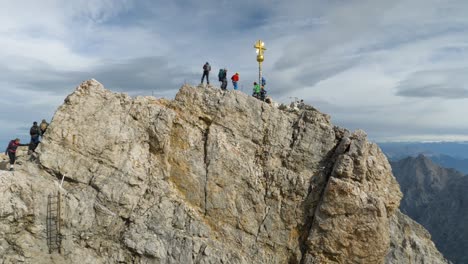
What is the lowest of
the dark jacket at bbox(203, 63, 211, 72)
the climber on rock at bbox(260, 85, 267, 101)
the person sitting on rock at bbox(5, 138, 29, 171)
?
the person sitting on rock at bbox(5, 138, 29, 171)

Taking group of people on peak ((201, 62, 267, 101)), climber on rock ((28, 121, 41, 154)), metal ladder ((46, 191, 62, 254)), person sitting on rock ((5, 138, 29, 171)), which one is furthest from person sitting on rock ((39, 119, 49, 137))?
group of people on peak ((201, 62, 267, 101))

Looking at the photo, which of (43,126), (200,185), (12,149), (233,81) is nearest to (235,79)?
(233,81)

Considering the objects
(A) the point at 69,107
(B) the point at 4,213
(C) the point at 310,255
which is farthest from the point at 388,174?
(B) the point at 4,213

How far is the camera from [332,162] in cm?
3541

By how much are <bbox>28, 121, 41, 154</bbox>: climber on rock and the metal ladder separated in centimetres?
605

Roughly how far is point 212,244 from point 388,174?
59.3ft

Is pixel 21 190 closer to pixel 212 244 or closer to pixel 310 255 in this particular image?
pixel 212 244

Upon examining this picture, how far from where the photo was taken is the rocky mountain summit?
30.4 metres

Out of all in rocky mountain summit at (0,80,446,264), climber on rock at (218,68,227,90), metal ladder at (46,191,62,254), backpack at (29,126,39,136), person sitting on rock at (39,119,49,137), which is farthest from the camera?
climber on rock at (218,68,227,90)

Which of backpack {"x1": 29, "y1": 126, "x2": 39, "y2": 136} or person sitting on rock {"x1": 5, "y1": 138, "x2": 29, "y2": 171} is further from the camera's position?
person sitting on rock {"x1": 5, "y1": 138, "x2": 29, "y2": 171}

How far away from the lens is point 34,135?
3300 cm

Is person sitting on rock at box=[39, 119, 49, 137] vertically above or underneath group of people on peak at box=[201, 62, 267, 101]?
underneath

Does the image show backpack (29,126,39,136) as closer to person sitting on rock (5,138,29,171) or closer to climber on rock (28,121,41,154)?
climber on rock (28,121,41,154)

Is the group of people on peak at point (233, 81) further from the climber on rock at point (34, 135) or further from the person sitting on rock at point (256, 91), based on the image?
the climber on rock at point (34, 135)
